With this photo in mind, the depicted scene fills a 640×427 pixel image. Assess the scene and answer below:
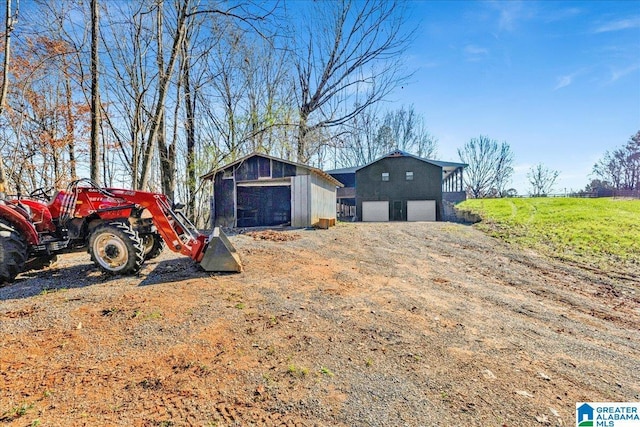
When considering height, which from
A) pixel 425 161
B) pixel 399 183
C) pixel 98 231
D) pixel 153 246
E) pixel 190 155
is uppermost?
pixel 425 161

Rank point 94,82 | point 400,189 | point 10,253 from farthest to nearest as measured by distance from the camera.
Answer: point 400,189
point 94,82
point 10,253

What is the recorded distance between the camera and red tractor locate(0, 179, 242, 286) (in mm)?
5074

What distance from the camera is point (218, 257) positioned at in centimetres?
574

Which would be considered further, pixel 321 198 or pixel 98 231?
pixel 321 198

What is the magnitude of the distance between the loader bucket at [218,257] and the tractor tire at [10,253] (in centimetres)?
258

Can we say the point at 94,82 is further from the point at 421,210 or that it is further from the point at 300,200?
the point at 421,210

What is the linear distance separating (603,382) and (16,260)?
24.2 feet

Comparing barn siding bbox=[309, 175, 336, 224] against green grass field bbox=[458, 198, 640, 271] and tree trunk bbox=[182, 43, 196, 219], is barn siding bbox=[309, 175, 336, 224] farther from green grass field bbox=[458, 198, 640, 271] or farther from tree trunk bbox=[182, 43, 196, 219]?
green grass field bbox=[458, 198, 640, 271]

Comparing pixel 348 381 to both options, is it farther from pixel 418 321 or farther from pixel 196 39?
pixel 196 39
